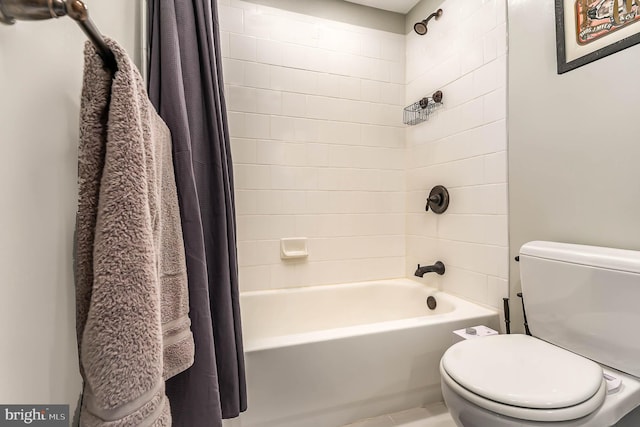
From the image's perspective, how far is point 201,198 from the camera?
983 mm

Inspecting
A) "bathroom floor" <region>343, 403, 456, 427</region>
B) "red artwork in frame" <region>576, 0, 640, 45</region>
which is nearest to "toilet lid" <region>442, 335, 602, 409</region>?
"bathroom floor" <region>343, 403, 456, 427</region>

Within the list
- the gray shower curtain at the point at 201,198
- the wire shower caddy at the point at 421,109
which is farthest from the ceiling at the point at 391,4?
the gray shower curtain at the point at 201,198

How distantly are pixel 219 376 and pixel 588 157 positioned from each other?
1.54 m

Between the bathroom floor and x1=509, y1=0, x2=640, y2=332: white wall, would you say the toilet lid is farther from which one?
the bathroom floor

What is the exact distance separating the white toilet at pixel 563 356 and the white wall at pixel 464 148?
347 millimetres

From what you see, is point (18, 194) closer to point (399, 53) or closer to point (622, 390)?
point (622, 390)

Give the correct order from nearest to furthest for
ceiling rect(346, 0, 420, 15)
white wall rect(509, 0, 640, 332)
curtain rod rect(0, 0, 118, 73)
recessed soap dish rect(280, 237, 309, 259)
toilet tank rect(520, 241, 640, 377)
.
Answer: curtain rod rect(0, 0, 118, 73) < toilet tank rect(520, 241, 640, 377) < white wall rect(509, 0, 640, 332) < recessed soap dish rect(280, 237, 309, 259) < ceiling rect(346, 0, 420, 15)

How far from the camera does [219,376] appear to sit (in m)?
0.99

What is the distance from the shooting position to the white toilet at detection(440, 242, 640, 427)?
857mm

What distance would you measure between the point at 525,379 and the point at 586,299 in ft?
1.30

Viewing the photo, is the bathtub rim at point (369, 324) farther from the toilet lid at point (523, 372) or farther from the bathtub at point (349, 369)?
the toilet lid at point (523, 372)

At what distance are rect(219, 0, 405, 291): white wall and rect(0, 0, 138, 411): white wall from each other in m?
→ 1.40

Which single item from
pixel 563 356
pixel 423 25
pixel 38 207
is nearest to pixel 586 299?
pixel 563 356

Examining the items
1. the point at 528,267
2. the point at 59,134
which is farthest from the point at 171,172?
the point at 528,267
